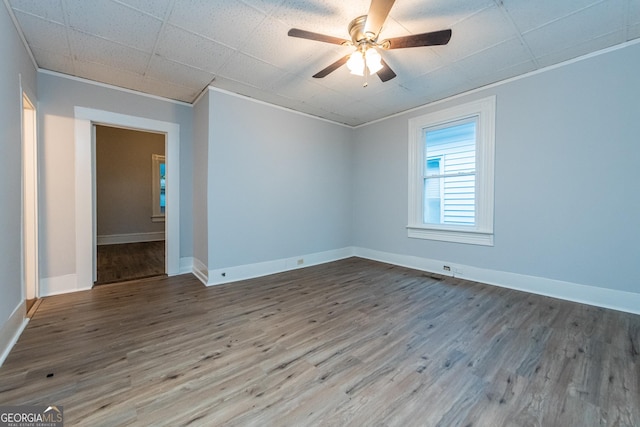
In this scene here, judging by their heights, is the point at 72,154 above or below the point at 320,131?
below

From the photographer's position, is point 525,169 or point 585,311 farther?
point 525,169

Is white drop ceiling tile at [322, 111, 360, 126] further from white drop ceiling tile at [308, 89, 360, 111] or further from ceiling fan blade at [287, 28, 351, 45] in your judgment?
ceiling fan blade at [287, 28, 351, 45]

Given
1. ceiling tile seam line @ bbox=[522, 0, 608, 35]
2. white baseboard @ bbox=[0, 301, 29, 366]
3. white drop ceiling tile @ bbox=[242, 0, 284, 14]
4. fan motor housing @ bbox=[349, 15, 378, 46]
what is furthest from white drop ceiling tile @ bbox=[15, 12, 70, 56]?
ceiling tile seam line @ bbox=[522, 0, 608, 35]

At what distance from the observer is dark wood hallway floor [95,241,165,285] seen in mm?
3734

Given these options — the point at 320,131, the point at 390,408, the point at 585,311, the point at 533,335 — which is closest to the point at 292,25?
the point at 320,131

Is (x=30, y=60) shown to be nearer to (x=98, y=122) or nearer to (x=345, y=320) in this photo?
(x=98, y=122)

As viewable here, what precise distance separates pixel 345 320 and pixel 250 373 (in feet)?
3.34

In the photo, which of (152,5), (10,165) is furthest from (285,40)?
(10,165)

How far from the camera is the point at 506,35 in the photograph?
7.74ft

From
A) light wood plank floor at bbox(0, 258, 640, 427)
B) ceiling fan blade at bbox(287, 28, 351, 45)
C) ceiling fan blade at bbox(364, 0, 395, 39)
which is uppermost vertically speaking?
ceiling fan blade at bbox(364, 0, 395, 39)

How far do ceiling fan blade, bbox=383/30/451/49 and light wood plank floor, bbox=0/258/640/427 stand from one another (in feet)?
7.55

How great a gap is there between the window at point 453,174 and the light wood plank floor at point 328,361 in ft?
3.52

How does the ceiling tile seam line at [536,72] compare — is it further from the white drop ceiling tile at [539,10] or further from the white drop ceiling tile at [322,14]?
the white drop ceiling tile at [322,14]

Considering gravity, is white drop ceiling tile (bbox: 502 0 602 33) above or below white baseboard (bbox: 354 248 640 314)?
above
